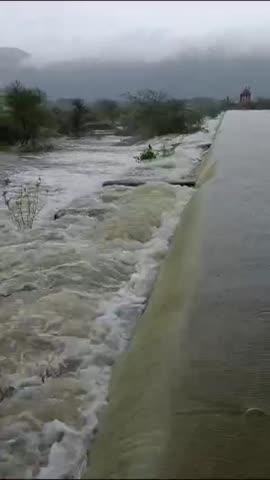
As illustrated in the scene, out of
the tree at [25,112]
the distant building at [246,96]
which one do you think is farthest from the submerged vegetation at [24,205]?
the distant building at [246,96]

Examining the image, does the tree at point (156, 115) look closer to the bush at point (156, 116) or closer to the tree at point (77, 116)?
the bush at point (156, 116)

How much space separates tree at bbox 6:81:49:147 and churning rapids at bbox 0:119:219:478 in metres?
5.98

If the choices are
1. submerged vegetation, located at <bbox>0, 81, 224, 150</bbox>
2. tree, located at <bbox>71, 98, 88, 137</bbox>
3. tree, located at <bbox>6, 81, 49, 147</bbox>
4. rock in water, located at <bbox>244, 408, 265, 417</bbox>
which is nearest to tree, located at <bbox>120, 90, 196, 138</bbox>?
submerged vegetation, located at <bbox>0, 81, 224, 150</bbox>

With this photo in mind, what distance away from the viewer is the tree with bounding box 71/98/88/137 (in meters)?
18.6

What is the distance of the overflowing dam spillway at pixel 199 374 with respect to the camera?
2.45m

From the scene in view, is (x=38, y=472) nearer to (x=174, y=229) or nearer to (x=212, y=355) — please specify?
(x=212, y=355)

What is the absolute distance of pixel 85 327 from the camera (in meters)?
3.81

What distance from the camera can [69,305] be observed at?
162 inches

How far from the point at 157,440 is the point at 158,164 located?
8.64 metres

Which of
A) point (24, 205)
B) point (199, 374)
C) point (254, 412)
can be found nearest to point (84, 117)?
point (24, 205)

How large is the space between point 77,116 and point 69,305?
50.6ft

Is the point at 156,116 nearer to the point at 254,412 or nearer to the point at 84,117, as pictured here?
the point at 84,117

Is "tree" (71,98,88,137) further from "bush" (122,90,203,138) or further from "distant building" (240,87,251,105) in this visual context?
"distant building" (240,87,251,105)

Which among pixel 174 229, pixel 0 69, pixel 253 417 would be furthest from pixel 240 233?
pixel 0 69
